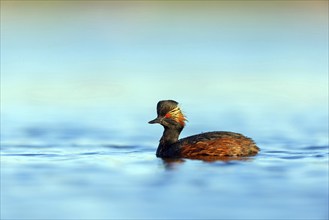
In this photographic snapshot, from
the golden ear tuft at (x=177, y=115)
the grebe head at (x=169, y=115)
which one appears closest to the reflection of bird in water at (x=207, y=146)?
the grebe head at (x=169, y=115)

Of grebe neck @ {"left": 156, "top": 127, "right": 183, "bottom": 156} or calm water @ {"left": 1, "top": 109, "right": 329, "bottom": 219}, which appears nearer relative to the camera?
calm water @ {"left": 1, "top": 109, "right": 329, "bottom": 219}

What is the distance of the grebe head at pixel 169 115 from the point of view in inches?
827

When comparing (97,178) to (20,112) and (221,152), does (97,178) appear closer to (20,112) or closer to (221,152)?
(221,152)

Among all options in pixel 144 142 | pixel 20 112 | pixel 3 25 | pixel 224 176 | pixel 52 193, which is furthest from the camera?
pixel 3 25

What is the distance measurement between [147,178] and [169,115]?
11.9 ft

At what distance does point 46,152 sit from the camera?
20.3 metres

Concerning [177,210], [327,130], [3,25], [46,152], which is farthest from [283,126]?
[3,25]

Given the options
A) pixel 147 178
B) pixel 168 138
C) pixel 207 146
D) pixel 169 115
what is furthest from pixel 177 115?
pixel 147 178

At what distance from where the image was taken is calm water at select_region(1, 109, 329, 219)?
15.3 meters

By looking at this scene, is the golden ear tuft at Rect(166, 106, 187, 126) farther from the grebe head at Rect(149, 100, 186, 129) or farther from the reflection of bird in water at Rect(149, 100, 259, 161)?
the reflection of bird in water at Rect(149, 100, 259, 161)

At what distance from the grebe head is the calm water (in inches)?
19.3

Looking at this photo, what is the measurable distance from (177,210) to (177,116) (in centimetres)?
615

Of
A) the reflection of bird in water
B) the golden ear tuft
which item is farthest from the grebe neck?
the golden ear tuft

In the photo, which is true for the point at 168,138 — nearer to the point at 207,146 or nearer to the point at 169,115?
the point at 169,115
